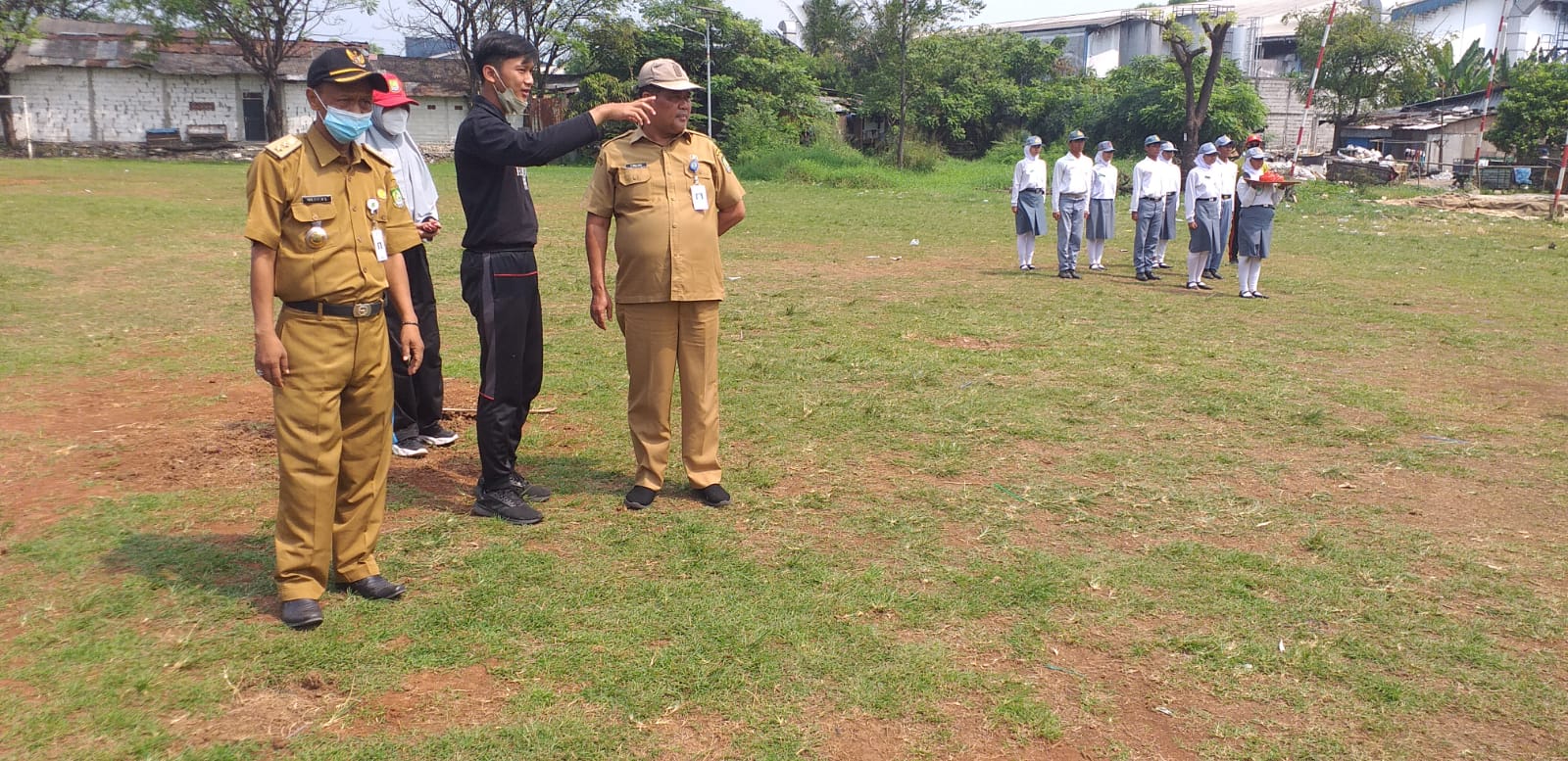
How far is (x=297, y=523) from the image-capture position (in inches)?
153

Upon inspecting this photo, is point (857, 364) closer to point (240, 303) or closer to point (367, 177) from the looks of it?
point (367, 177)

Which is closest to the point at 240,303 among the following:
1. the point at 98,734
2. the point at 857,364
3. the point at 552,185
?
the point at 857,364

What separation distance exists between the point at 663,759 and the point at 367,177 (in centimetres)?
234

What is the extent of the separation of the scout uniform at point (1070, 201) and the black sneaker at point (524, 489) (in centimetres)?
972

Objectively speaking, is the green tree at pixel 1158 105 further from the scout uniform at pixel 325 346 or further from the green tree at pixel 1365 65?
the scout uniform at pixel 325 346

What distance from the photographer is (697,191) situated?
16.5 ft

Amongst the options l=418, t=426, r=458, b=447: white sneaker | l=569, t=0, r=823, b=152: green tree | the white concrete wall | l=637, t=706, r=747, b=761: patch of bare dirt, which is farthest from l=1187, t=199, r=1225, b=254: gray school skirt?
the white concrete wall

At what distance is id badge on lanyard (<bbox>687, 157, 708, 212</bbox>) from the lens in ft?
16.5

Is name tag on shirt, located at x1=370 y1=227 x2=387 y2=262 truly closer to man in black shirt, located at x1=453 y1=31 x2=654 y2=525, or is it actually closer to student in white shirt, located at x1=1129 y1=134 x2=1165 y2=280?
man in black shirt, located at x1=453 y1=31 x2=654 y2=525

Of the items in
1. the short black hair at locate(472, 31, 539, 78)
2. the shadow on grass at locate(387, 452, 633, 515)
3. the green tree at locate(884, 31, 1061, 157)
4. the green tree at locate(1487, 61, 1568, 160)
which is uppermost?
the green tree at locate(884, 31, 1061, 157)

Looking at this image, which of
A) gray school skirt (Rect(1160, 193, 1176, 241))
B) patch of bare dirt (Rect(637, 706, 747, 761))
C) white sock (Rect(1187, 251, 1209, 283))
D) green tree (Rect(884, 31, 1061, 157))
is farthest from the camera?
green tree (Rect(884, 31, 1061, 157))

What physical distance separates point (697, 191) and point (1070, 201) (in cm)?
963

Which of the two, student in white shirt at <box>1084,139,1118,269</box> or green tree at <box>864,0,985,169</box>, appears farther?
green tree at <box>864,0,985,169</box>

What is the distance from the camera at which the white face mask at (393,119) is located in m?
5.83
